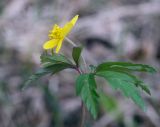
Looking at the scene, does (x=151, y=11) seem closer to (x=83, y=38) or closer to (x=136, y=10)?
(x=136, y=10)

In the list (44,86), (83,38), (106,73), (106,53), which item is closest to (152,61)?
(106,53)

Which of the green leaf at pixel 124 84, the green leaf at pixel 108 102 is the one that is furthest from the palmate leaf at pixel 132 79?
the green leaf at pixel 108 102

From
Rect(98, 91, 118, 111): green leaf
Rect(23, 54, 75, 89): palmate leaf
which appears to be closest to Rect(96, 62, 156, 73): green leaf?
Rect(23, 54, 75, 89): palmate leaf

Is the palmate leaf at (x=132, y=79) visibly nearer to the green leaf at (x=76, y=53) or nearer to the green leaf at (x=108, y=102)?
the green leaf at (x=76, y=53)

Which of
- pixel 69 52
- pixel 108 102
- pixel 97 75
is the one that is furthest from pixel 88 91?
pixel 69 52

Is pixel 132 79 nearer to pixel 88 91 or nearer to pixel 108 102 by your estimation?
pixel 88 91

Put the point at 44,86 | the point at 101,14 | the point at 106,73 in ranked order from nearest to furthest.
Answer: the point at 106,73, the point at 44,86, the point at 101,14

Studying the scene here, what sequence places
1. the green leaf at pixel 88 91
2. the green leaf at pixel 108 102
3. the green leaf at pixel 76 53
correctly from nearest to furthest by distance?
the green leaf at pixel 88 91
the green leaf at pixel 76 53
the green leaf at pixel 108 102

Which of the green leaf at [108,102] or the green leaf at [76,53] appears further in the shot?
the green leaf at [108,102]
